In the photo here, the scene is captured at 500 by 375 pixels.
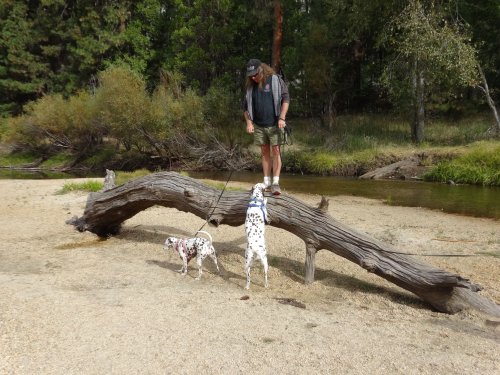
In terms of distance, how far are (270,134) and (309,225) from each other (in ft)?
5.20

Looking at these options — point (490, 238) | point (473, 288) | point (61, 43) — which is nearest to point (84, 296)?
point (473, 288)

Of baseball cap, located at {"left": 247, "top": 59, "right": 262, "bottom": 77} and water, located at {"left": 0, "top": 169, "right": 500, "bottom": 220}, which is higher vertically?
baseball cap, located at {"left": 247, "top": 59, "right": 262, "bottom": 77}

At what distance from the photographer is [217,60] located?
36.9 m

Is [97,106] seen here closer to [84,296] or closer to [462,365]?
[84,296]

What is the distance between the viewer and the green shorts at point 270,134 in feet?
25.1

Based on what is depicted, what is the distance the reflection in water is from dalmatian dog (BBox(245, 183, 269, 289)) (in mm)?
7645

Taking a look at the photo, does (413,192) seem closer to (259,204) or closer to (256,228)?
(259,204)

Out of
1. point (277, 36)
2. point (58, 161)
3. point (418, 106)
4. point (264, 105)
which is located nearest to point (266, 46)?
point (277, 36)

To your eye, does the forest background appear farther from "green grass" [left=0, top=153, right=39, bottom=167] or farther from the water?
the water

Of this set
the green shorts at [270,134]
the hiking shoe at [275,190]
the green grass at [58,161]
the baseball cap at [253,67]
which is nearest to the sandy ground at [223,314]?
the hiking shoe at [275,190]

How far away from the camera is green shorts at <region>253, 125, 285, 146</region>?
25.1 feet

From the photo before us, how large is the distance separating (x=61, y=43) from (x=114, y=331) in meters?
42.3

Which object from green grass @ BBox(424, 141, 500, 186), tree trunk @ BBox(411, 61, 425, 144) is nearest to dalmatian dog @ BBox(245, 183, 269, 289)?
green grass @ BBox(424, 141, 500, 186)

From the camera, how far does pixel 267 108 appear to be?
7.57m
